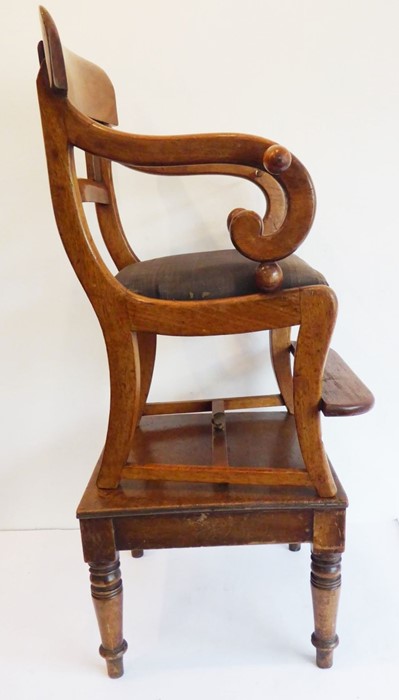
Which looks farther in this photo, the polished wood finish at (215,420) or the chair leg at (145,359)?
the chair leg at (145,359)

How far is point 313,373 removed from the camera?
66cm

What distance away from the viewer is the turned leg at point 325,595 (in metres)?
0.73

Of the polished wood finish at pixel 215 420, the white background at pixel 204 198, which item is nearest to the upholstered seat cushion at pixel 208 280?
the polished wood finish at pixel 215 420

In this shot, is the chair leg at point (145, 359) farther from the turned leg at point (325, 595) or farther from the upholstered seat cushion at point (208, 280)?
the turned leg at point (325, 595)

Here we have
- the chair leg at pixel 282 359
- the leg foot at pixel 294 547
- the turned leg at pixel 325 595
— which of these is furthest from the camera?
the leg foot at pixel 294 547

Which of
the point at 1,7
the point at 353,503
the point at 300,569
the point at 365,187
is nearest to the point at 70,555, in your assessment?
the point at 300,569

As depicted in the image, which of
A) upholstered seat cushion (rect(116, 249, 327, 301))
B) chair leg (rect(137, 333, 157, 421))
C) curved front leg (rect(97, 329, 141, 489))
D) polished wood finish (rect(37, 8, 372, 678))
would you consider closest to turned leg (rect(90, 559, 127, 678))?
polished wood finish (rect(37, 8, 372, 678))

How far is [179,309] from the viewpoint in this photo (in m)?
0.65

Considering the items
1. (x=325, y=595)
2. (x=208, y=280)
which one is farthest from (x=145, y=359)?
(x=325, y=595)

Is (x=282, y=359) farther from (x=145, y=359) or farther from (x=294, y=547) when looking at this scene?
(x=294, y=547)

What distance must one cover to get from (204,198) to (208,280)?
0.43 metres

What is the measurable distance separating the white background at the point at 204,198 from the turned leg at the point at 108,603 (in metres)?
0.47

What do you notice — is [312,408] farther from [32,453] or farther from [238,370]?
[32,453]

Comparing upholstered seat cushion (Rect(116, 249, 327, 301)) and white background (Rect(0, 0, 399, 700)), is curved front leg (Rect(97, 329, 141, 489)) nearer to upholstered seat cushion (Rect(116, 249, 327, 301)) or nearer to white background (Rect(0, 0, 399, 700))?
upholstered seat cushion (Rect(116, 249, 327, 301))
